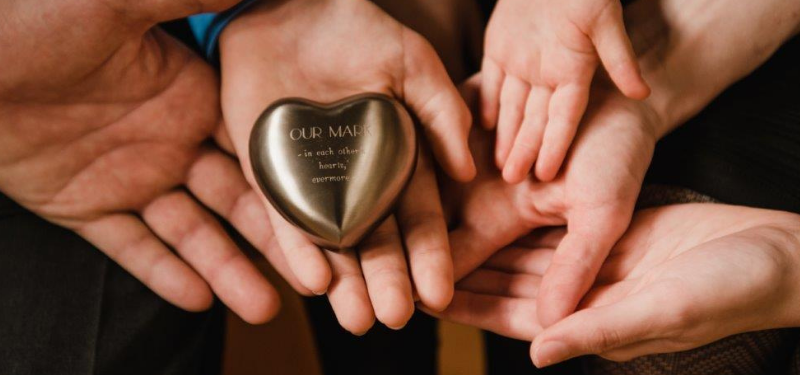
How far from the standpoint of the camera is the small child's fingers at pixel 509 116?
846 millimetres

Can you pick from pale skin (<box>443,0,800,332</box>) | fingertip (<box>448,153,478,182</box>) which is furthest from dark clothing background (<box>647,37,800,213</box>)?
fingertip (<box>448,153,478,182</box>)

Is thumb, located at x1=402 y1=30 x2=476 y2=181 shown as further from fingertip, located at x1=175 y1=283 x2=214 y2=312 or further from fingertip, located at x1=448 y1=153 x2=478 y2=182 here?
fingertip, located at x1=175 y1=283 x2=214 y2=312

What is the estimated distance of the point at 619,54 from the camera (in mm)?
718

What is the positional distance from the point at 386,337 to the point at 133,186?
56 cm

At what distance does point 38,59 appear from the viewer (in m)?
0.80

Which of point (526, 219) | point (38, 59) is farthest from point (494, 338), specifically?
point (38, 59)

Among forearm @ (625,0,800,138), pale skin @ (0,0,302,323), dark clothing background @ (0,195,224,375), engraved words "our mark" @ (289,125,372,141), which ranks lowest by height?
dark clothing background @ (0,195,224,375)

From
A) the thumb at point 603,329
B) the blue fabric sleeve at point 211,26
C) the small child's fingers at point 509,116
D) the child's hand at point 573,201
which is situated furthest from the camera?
the blue fabric sleeve at point 211,26

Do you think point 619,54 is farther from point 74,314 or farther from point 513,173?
point 74,314

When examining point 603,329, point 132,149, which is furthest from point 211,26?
point 603,329

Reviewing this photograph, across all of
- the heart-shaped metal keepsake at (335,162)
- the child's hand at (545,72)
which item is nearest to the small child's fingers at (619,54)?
the child's hand at (545,72)

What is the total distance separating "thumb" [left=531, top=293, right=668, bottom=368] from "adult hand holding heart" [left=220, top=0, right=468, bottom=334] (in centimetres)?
13

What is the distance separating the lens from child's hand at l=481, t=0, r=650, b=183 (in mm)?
725

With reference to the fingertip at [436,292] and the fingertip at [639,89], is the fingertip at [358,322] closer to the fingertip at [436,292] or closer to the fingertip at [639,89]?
the fingertip at [436,292]
